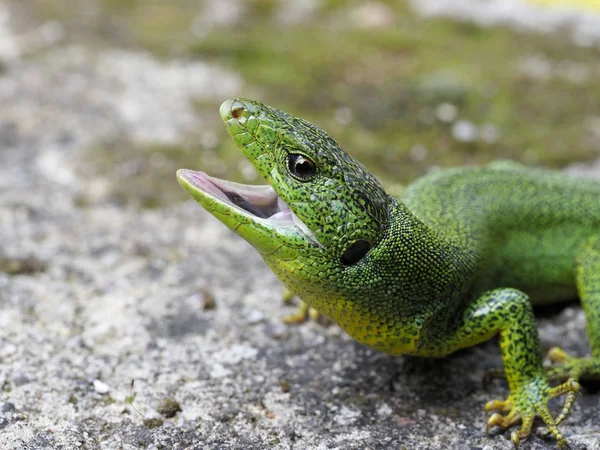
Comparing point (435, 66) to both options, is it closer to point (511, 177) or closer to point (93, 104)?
point (511, 177)

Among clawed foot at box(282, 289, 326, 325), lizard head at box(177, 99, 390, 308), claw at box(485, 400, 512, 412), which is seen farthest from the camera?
clawed foot at box(282, 289, 326, 325)

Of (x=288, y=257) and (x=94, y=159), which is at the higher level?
(x=94, y=159)

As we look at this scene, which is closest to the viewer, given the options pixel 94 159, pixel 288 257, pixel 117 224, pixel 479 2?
pixel 288 257

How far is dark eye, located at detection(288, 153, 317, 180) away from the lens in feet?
10.3

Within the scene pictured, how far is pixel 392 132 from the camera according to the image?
5906mm

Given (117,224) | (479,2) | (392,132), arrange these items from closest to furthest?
(117,224) → (392,132) → (479,2)

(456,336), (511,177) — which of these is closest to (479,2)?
(511,177)

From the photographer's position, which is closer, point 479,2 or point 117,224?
point 117,224

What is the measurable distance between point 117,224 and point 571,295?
10.1 feet

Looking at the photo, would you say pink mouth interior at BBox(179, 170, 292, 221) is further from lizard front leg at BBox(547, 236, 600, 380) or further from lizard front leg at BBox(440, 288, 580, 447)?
lizard front leg at BBox(547, 236, 600, 380)

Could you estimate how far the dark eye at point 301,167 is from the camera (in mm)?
3127

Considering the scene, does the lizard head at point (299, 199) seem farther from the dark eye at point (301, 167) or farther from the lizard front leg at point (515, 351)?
the lizard front leg at point (515, 351)

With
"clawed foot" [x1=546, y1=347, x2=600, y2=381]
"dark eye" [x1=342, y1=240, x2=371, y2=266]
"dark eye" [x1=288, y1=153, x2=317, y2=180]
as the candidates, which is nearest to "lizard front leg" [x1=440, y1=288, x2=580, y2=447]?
"clawed foot" [x1=546, y1=347, x2=600, y2=381]

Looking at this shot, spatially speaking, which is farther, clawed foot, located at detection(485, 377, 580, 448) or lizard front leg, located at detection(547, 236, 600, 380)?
lizard front leg, located at detection(547, 236, 600, 380)
